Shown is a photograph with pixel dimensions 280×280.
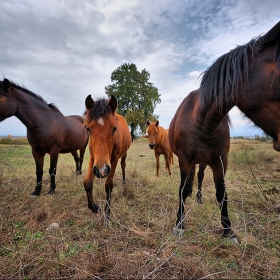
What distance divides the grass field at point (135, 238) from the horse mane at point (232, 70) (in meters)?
1.00

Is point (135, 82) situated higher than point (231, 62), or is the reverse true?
point (135, 82)

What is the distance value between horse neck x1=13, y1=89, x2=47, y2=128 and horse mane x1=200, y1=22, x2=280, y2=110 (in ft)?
12.7

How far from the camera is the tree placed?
90.9 feet

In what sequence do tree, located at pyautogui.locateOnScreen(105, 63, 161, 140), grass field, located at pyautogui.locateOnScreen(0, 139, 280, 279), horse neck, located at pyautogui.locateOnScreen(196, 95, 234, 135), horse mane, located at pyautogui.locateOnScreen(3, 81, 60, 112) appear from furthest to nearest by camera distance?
1. tree, located at pyautogui.locateOnScreen(105, 63, 161, 140)
2. horse mane, located at pyautogui.locateOnScreen(3, 81, 60, 112)
3. horse neck, located at pyautogui.locateOnScreen(196, 95, 234, 135)
4. grass field, located at pyautogui.locateOnScreen(0, 139, 280, 279)

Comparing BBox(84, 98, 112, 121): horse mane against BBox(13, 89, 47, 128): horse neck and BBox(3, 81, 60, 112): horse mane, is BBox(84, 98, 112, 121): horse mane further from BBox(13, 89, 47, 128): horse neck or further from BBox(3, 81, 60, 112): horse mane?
BBox(3, 81, 60, 112): horse mane

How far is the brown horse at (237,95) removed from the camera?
1550 mm

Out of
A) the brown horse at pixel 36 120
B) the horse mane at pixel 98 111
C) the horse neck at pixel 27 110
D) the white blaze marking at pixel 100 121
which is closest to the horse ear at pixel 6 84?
the brown horse at pixel 36 120

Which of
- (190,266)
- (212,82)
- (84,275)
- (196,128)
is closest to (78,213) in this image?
(84,275)

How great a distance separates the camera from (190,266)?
1.34m

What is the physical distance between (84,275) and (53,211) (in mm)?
2178

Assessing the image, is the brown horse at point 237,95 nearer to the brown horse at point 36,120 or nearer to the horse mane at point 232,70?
the horse mane at point 232,70

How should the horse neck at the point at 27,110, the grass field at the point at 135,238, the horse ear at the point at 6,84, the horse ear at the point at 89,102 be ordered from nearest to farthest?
the grass field at the point at 135,238 → the horse ear at the point at 89,102 → the horse ear at the point at 6,84 → the horse neck at the point at 27,110

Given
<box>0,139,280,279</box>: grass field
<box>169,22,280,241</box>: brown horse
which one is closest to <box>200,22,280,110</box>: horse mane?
<box>169,22,280,241</box>: brown horse

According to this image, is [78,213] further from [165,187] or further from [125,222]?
[165,187]
